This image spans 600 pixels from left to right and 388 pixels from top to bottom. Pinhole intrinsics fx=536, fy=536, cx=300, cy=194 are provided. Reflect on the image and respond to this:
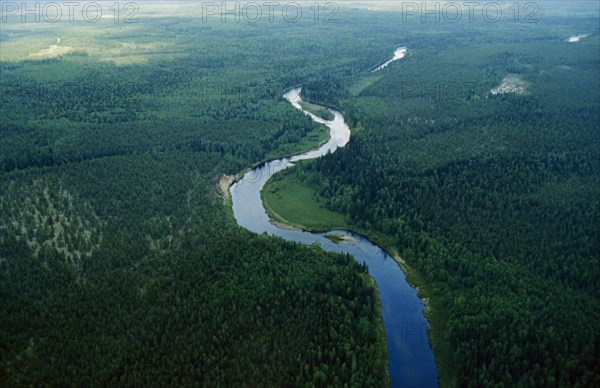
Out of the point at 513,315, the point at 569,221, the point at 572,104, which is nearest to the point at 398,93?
the point at 572,104

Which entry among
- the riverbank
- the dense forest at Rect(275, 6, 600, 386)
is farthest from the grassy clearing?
the dense forest at Rect(275, 6, 600, 386)

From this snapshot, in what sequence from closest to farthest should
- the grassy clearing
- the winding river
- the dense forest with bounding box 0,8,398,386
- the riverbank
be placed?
1. the dense forest with bounding box 0,8,398,386
2. the winding river
3. the riverbank
4. the grassy clearing

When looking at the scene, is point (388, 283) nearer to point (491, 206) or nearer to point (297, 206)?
point (491, 206)

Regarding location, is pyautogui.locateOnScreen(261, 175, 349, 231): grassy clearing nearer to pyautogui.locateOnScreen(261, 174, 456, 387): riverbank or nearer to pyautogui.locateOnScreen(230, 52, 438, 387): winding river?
pyautogui.locateOnScreen(261, 174, 456, 387): riverbank

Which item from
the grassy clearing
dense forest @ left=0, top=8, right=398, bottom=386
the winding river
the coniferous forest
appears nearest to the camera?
dense forest @ left=0, top=8, right=398, bottom=386

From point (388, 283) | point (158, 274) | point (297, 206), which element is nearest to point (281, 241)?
point (388, 283)
